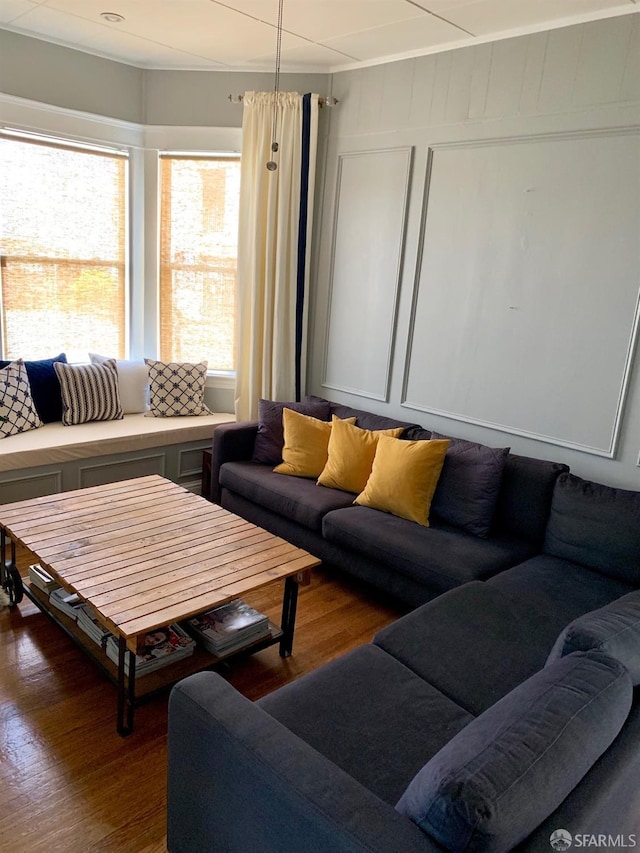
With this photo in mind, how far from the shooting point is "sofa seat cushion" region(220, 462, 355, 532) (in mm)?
3084

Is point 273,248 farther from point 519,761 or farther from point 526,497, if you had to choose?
point 519,761

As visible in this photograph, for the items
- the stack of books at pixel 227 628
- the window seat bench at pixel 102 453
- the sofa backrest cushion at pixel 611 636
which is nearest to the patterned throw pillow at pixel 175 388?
the window seat bench at pixel 102 453

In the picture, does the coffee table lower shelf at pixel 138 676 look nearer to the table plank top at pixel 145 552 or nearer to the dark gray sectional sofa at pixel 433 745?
the table plank top at pixel 145 552

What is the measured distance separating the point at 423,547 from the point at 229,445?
4.79 ft

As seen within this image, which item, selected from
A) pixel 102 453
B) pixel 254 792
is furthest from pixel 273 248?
pixel 254 792

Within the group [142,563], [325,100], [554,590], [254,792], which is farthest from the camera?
[325,100]

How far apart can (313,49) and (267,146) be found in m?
0.63

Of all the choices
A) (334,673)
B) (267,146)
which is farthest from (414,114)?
(334,673)

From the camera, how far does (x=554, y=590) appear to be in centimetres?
238

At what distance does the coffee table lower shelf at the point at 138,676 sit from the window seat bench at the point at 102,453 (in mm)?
980

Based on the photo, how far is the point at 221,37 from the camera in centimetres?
337

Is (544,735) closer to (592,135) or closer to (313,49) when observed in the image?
(592,135)

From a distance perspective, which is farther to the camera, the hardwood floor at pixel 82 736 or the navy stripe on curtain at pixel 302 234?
the navy stripe on curtain at pixel 302 234

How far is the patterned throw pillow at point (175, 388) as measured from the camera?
4.18 meters
